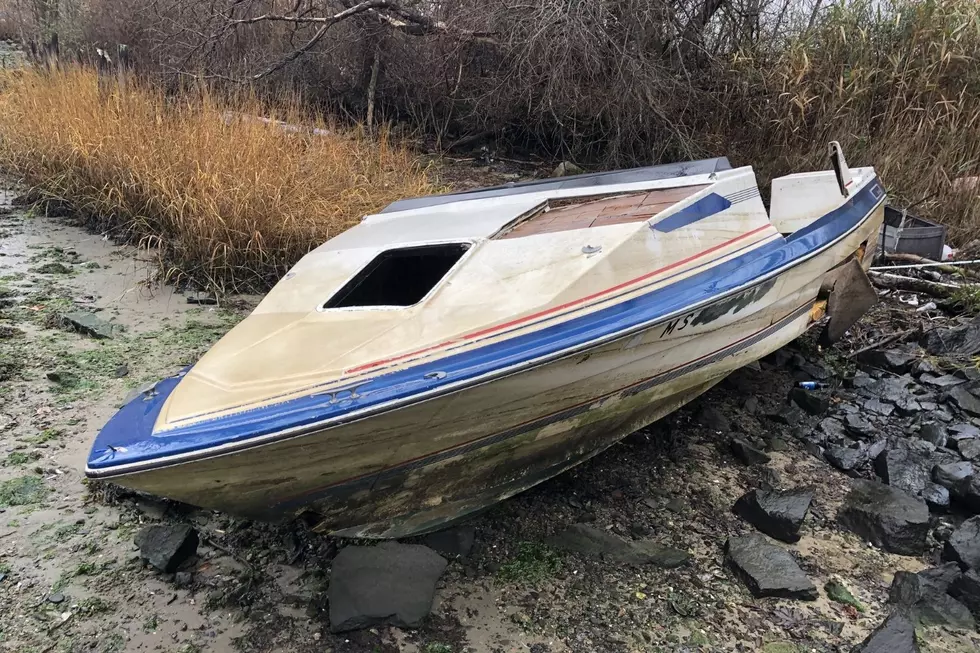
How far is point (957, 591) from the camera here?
233cm

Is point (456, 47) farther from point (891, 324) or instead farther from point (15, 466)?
point (15, 466)

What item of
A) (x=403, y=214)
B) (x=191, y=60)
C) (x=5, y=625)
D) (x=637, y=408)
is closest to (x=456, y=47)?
(x=191, y=60)

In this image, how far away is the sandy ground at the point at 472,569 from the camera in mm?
2123

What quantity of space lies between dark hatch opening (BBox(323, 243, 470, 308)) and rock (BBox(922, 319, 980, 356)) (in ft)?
11.6

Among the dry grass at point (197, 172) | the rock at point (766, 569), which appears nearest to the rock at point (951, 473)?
the rock at point (766, 569)

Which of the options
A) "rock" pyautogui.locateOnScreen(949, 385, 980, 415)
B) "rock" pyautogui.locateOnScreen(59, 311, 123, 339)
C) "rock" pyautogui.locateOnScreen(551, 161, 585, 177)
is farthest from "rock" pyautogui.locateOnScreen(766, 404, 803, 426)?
"rock" pyautogui.locateOnScreen(551, 161, 585, 177)

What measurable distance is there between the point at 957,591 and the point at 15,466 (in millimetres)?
3759

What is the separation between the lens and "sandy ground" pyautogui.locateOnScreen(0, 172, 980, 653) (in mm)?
2123

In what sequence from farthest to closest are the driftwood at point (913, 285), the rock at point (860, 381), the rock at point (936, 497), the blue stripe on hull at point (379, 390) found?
the driftwood at point (913, 285)
the rock at point (860, 381)
the rock at point (936, 497)
the blue stripe on hull at point (379, 390)

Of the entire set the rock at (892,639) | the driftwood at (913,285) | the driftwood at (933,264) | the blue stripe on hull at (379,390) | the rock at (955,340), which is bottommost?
the rock at (892,639)

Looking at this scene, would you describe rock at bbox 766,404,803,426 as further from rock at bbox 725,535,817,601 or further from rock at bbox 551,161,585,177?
rock at bbox 551,161,585,177

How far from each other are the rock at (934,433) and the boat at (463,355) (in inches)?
41.5

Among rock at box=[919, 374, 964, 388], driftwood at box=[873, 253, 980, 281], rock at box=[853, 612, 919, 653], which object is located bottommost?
rock at box=[919, 374, 964, 388]

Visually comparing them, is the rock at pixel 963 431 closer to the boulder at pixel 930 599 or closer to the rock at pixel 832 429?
the rock at pixel 832 429
